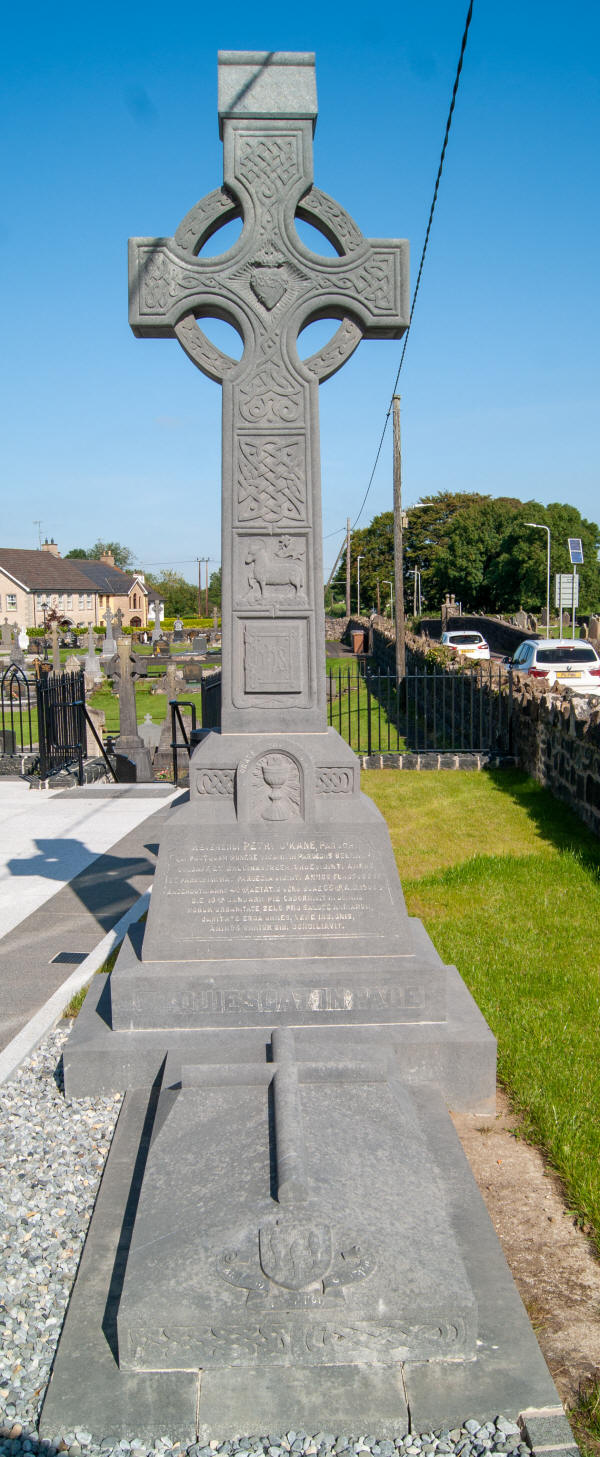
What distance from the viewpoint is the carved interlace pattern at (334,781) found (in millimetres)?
4367

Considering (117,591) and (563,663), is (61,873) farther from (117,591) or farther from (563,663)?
(117,591)

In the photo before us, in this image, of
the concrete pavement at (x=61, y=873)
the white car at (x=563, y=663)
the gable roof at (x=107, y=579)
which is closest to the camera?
the concrete pavement at (x=61, y=873)

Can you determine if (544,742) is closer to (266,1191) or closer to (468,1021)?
(468,1021)

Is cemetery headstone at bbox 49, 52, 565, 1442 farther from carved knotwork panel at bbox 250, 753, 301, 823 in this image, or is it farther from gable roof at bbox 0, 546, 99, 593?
gable roof at bbox 0, 546, 99, 593

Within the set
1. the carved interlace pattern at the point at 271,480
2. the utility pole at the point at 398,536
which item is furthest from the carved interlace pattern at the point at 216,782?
the utility pole at the point at 398,536

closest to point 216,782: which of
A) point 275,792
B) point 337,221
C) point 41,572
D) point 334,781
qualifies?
point 275,792

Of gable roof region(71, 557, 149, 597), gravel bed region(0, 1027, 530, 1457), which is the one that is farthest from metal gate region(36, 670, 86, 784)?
gable roof region(71, 557, 149, 597)

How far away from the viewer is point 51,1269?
2945mm

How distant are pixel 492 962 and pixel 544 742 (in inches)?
250

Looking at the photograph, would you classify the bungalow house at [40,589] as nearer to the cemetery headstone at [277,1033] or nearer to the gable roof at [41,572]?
the gable roof at [41,572]

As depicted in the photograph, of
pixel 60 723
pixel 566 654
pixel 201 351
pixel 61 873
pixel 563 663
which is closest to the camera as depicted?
pixel 201 351

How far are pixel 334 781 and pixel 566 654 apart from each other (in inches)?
615

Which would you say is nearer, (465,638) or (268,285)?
(268,285)

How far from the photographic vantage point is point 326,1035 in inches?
155
